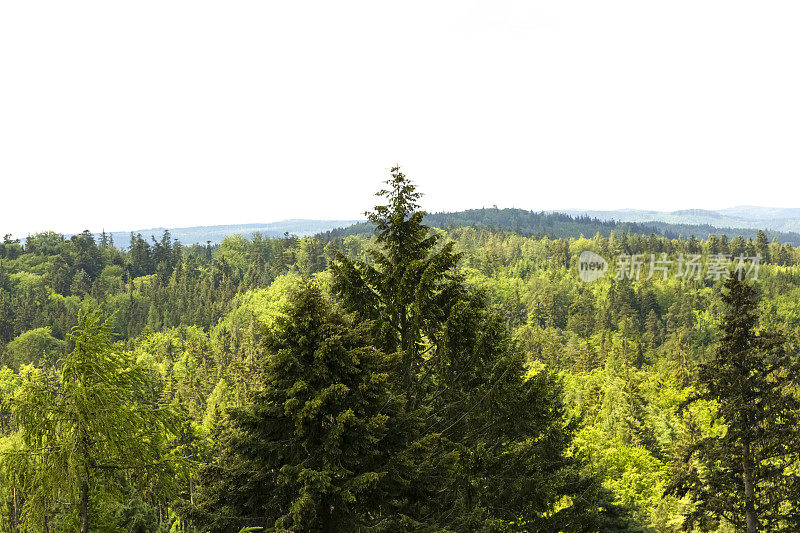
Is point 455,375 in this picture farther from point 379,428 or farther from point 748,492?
point 748,492

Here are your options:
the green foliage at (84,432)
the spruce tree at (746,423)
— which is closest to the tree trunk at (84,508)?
the green foliage at (84,432)

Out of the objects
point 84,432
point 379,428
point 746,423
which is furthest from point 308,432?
point 746,423

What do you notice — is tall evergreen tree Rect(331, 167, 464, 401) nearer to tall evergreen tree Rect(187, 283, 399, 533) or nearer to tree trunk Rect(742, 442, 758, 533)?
tall evergreen tree Rect(187, 283, 399, 533)

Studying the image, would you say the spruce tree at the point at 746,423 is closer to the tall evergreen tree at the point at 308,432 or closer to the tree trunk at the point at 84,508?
the tall evergreen tree at the point at 308,432

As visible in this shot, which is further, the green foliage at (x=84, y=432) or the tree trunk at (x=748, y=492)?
the tree trunk at (x=748, y=492)

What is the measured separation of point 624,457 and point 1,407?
138 feet

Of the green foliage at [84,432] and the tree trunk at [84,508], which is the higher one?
the green foliage at [84,432]

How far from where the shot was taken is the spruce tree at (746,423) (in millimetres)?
15711

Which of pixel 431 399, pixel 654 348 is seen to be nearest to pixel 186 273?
pixel 654 348

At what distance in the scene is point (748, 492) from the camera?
16469 millimetres

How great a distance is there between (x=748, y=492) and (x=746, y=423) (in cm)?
225

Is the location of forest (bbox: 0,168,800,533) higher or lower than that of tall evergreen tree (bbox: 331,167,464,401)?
lower

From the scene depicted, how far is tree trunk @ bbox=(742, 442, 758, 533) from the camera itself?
16.2 metres

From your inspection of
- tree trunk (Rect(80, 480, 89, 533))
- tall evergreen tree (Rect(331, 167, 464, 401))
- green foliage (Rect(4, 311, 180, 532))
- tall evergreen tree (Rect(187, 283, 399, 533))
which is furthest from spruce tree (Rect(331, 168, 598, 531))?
tree trunk (Rect(80, 480, 89, 533))
